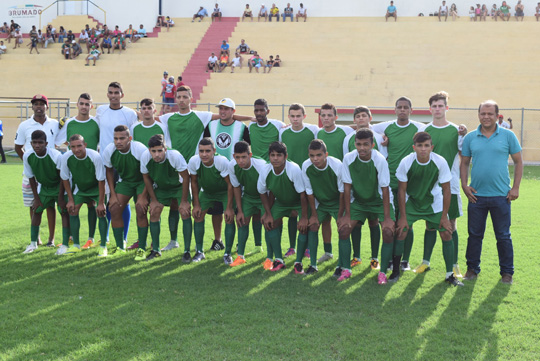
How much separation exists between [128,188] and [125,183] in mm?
76

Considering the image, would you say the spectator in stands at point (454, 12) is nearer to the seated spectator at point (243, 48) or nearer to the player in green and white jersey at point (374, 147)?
the seated spectator at point (243, 48)

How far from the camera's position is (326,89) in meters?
23.5

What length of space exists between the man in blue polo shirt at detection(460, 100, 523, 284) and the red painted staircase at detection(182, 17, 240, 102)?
755 inches

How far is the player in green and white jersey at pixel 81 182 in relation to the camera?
21.0 ft

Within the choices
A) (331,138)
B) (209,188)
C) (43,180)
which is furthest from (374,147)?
(43,180)

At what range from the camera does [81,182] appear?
6.53 meters

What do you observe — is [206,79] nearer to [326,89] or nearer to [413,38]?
[326,89]

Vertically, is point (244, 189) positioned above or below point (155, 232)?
above

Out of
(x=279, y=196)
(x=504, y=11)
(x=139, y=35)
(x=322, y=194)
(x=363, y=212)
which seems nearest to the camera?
(x=363, y=212)

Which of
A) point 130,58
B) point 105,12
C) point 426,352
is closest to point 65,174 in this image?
point 426,352

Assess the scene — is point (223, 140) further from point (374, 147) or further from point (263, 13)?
point (263, 13)

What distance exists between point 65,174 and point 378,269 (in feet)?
13.0

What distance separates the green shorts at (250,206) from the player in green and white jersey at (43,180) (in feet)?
7.81

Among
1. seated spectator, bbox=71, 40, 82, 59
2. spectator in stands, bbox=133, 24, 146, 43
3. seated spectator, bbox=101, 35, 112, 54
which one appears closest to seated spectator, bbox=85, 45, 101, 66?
seated spectator, bbox=71, 40, 82, 59
